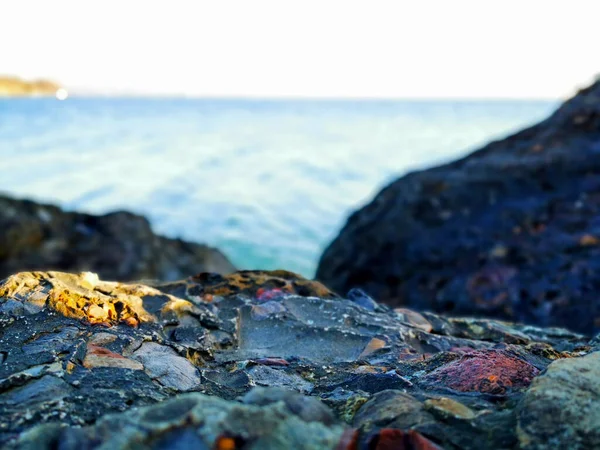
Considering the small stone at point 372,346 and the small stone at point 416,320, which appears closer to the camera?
the small stone at point 372,346

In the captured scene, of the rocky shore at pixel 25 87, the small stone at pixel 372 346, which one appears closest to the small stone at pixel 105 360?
the small stone at pixel 372 346

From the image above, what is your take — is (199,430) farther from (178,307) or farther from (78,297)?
(178,307)

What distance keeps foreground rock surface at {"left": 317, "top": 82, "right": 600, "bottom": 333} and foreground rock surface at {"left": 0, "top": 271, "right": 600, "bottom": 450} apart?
5.42ft

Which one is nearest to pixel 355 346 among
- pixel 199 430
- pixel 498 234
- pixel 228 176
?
pixel 199 430

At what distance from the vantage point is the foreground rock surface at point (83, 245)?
25.7 feet

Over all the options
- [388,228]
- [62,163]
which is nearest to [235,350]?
[388,228]

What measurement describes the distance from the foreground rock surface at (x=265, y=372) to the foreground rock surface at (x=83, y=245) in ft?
17.9

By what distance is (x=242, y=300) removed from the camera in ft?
8.70

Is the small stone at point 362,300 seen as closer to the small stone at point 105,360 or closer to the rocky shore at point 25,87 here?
the small stone at point 105,360

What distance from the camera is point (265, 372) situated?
6.62ft

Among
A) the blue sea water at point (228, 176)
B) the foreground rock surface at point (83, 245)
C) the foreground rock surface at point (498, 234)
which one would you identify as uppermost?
the foreground rock surface at point (498, 234)

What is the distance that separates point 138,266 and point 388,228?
3897 mm

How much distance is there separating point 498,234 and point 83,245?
5.53m

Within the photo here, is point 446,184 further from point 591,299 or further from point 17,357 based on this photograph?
point 17,357
